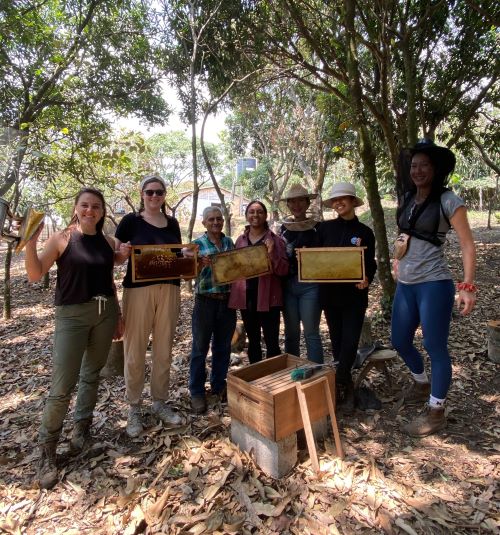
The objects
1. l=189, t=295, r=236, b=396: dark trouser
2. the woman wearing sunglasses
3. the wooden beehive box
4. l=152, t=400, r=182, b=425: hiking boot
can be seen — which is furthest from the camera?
l=189, t=295, r=236, b=396: dark trouser

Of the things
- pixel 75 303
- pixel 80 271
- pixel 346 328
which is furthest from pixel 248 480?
pixel 80 271

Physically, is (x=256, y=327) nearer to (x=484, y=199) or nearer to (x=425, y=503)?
(x=425, y=503)

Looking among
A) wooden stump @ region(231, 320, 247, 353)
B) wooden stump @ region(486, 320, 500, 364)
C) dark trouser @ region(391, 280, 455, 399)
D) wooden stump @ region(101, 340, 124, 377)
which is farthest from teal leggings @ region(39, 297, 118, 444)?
wooden stump @ region(486, 320, 500, 364)

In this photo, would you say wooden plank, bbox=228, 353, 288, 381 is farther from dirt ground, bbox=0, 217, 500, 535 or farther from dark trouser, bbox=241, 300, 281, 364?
dirt ground, bbox=0, 217, 500, 535

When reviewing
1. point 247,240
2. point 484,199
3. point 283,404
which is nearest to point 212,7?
point 247,240

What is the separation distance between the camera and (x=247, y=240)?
4.03 m

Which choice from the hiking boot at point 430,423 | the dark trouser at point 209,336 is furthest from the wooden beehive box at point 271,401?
the hiking boot at point 430,423

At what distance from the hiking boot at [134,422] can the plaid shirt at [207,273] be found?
4.36ft

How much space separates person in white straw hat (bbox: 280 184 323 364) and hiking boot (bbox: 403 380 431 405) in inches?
38.8

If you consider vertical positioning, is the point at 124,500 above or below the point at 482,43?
below

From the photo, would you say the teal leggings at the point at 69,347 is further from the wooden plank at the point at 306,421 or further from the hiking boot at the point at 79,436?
the wooden plank at the point at 306,421

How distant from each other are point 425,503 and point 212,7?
28.4ft

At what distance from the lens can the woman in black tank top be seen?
3.06m

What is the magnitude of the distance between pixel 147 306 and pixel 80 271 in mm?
721
